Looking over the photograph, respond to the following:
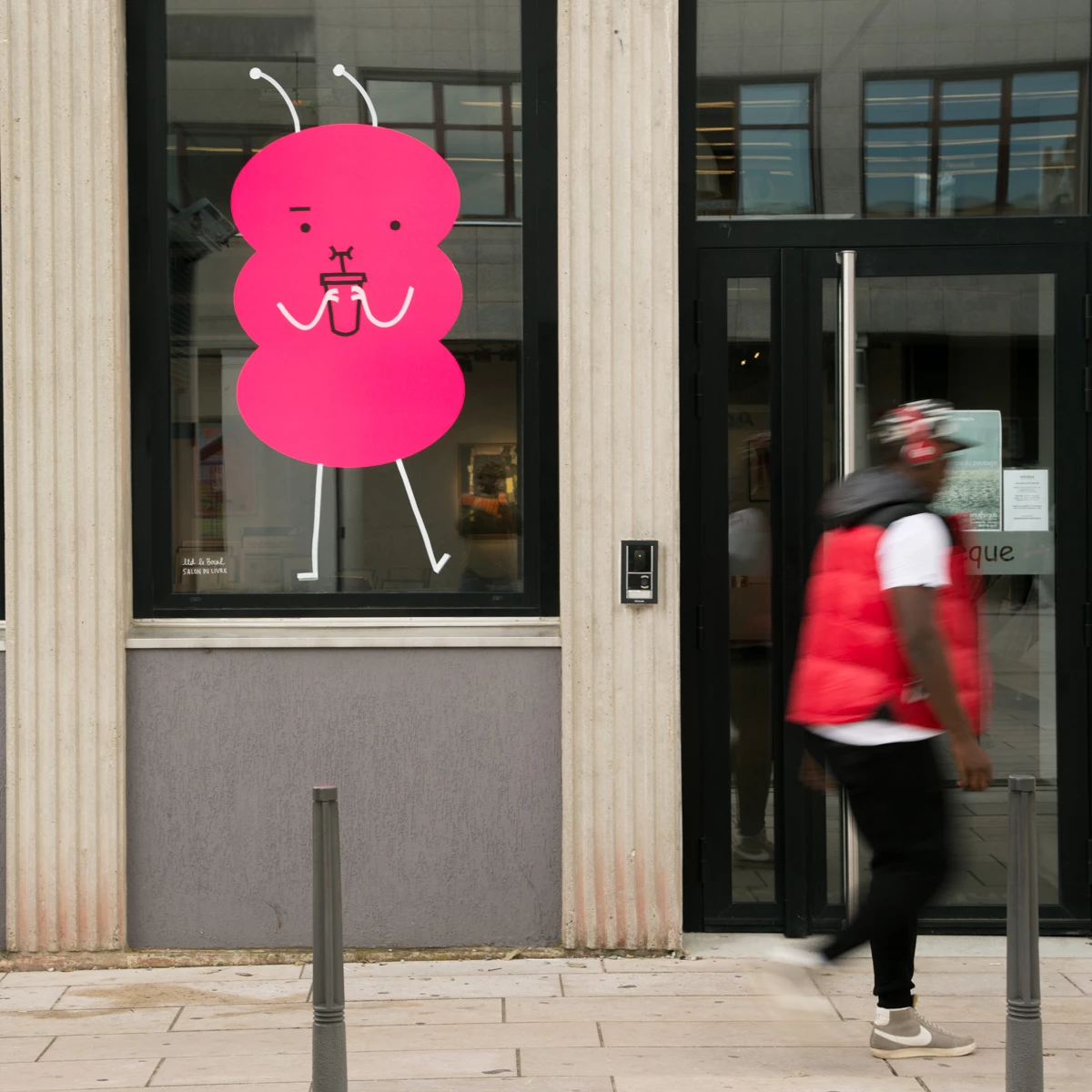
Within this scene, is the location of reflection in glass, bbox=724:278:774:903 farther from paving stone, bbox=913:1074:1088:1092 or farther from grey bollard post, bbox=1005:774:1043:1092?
grey bollard post, bbox=1005:774:1043:1092

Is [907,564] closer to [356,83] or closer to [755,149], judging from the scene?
[755,149]

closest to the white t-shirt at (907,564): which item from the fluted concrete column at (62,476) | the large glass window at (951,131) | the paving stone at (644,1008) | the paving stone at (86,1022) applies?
the paving stone at (644,1008)

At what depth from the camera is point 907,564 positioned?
405cm

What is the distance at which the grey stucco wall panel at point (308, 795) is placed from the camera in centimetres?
566

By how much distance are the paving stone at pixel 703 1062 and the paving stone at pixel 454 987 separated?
2.13 feet

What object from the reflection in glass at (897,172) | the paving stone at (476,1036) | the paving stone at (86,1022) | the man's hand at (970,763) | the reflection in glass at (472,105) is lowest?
the paving stone at (86,1022)

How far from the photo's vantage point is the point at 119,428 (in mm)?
5633

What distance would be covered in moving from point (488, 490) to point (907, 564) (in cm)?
225

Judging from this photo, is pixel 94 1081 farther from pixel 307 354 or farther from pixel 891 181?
pixel 891 181

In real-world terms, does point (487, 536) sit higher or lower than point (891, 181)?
lower

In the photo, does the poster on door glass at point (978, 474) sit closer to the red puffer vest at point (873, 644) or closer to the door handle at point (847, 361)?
the door handle at point (847, 361)

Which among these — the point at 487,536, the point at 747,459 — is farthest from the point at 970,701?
the point at 487,536

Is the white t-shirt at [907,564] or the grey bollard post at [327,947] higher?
the white t-shirt at [907,564]

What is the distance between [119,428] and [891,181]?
10.9ft
